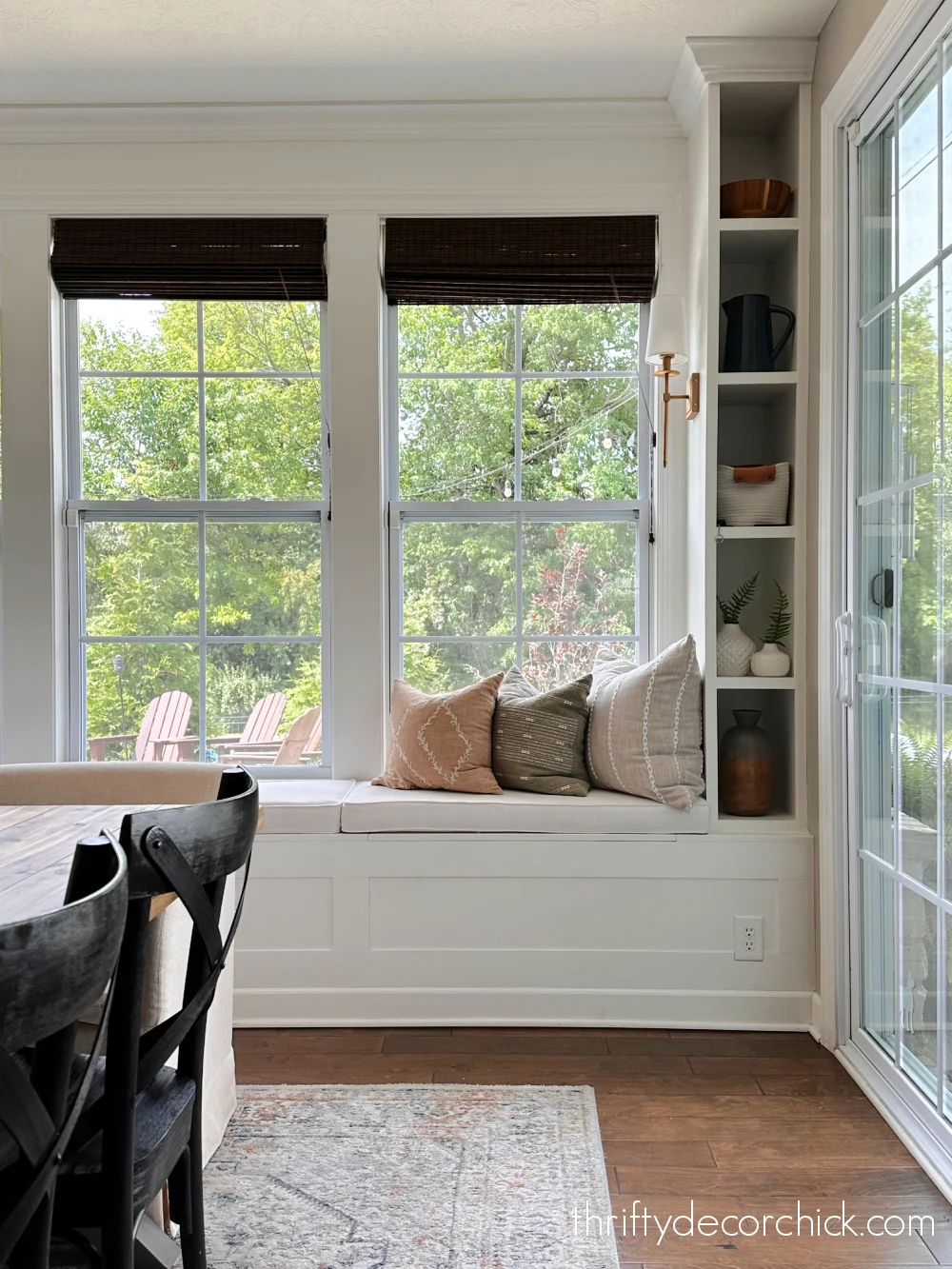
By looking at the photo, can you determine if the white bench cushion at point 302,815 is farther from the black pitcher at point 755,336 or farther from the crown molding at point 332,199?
the crown molding at point 332,199

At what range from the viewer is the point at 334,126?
3.40 meters

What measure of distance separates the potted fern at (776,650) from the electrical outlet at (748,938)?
2.46ft

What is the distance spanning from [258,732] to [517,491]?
1271 millimetres

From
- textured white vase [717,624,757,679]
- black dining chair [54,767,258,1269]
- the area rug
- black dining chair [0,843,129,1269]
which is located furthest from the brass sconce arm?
black dining chair [0,843,129,1269]

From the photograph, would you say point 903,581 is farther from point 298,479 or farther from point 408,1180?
point 298,479

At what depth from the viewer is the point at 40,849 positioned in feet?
5.24

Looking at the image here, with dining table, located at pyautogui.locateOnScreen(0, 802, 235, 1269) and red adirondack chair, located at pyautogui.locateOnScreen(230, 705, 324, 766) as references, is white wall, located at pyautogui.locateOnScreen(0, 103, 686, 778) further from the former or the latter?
dining table, located at pyautogui.locateOnScreen(0, 802, 235, 1269)

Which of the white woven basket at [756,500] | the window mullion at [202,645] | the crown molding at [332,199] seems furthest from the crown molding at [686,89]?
the window mullion at [202,645]

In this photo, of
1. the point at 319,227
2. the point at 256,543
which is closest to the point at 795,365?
the point at 319,227

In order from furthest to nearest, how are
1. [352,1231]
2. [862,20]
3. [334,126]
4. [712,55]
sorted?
1. [334,126]
2. [712,55]
3. [862,20]
4. [352,1231]

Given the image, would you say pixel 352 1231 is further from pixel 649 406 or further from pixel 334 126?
pixel 334 126

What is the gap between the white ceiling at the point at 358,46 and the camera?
2.82 metres

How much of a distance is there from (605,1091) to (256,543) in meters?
2.13

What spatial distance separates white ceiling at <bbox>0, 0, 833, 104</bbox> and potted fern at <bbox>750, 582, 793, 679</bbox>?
1720 millimetres
